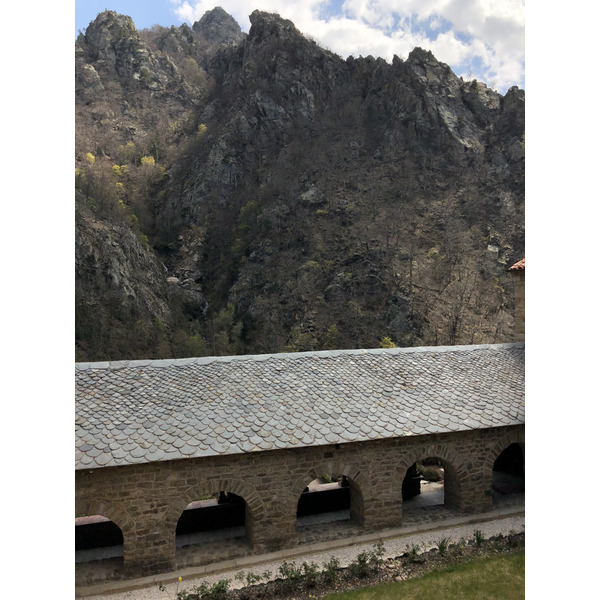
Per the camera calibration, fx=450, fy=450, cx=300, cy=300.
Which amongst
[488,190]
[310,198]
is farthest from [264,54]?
[488,190]

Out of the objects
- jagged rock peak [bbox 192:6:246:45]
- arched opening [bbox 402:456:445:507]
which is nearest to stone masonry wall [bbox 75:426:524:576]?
arched opening [bbox 402:456:445:507]

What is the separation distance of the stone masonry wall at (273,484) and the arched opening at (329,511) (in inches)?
4.5

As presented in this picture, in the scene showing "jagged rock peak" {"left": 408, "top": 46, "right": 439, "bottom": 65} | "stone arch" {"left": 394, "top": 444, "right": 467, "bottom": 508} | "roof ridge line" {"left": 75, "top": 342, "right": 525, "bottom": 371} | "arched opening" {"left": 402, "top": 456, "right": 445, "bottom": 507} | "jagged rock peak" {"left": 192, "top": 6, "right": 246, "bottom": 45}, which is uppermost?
"jagged rock peak" {"left": 192, "top": 6, "right": 246, "bottom": 45}

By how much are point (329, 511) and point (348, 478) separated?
242 centimetres

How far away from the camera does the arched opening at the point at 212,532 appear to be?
935cm

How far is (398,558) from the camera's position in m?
9.05

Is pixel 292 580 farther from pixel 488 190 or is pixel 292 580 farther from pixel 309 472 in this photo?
pixel 488 190

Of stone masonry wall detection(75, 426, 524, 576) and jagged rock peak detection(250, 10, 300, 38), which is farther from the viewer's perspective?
jagged rock peak detection(250, 10, 300, 38)

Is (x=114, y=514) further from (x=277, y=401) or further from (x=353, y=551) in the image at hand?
(x=353, y=551)

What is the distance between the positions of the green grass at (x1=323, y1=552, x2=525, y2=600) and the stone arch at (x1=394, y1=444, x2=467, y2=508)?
2.04 m

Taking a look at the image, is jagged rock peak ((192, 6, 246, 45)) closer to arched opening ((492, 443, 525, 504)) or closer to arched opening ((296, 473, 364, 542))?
arched opening ((492, 443, 525, 504))

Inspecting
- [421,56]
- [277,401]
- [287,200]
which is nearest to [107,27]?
[287,200]

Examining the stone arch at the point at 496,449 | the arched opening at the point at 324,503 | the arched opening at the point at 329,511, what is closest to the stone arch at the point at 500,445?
the stone arch at the point at 496,449

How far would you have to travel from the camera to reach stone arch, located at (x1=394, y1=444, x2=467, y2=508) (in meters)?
10.2
